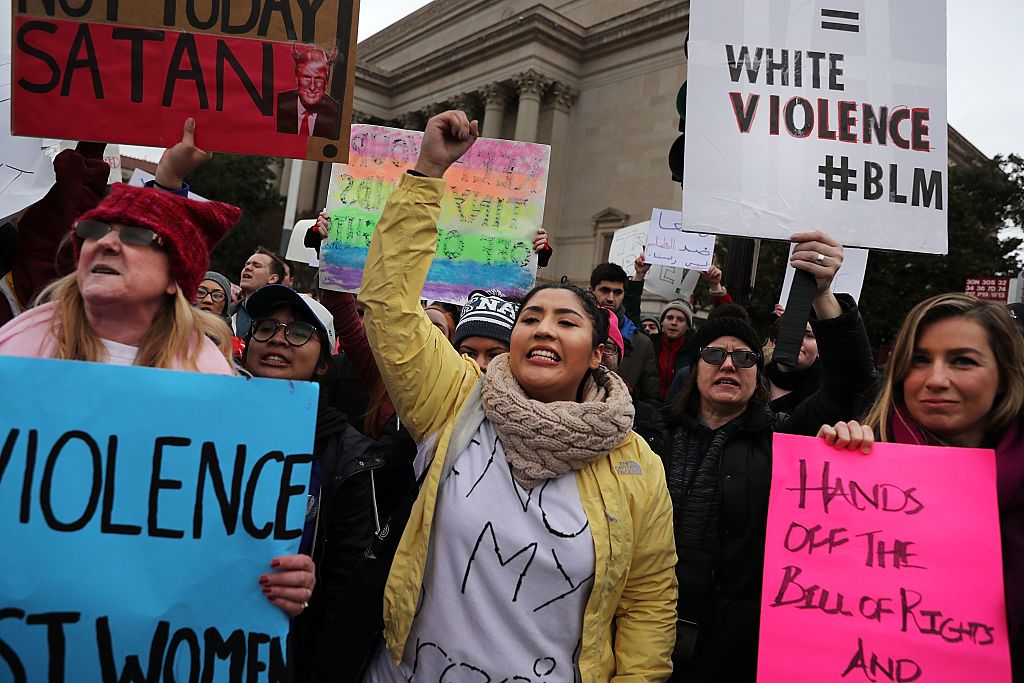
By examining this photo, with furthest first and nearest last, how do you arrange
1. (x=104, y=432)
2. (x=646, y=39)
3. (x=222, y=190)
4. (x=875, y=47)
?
(x=222, y=190) → (x=646, y=39) → (x=875, y=47) → (x=104, y=432)

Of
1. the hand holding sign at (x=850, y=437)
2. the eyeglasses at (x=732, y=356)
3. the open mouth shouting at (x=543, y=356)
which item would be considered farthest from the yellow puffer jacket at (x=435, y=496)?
the eyeglasses at (x=732, y=356)

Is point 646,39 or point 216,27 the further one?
point 646,39

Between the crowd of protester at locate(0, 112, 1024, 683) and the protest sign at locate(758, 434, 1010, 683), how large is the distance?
0.26 feet

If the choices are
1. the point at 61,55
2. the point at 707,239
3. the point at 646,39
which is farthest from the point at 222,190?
the point at 61,55

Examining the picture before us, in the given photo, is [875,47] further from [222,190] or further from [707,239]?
[222,190]

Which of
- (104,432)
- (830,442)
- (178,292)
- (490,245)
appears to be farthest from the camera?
(490,245)

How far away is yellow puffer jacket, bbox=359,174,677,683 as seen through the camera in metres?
2.04

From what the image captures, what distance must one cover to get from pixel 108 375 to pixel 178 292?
0.29 meters

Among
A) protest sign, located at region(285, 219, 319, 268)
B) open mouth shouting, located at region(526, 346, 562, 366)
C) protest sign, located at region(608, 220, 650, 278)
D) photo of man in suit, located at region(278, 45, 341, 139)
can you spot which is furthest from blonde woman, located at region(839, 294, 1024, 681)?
protest sign, located at region(608, 220, 650, 278)

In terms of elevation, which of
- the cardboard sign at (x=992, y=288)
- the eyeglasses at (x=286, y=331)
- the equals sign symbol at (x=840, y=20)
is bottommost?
the eyeglasses at (x=286, y=331)

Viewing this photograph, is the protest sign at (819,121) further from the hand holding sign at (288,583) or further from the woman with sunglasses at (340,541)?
the hand holding sign at (288,583)

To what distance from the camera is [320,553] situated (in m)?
2.31

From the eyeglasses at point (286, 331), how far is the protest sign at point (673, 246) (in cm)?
483

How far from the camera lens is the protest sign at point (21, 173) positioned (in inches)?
106
